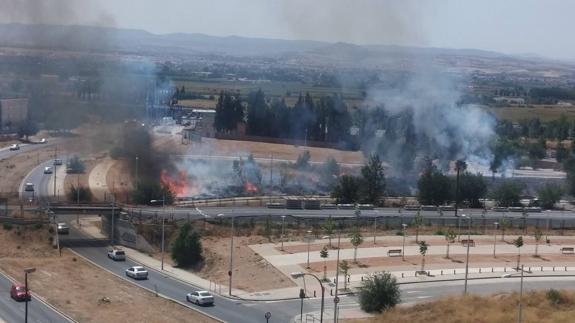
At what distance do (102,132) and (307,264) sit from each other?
116 feet

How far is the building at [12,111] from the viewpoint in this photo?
304 feet

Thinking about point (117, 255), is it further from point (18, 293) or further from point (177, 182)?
point (177, 182)

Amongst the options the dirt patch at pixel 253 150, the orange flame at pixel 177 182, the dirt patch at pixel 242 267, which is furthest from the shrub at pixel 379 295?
the dirt patch at pixel 253 150

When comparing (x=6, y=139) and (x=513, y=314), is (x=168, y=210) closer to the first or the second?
(x=513, y=314)

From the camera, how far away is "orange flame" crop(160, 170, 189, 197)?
6247 centimetres

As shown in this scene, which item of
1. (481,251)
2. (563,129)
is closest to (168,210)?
(481,251)

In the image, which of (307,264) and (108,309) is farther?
(307,264)

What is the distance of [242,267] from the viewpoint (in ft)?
142

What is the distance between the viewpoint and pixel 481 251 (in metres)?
47.8

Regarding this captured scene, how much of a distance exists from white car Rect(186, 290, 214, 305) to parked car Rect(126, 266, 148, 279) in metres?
5.04

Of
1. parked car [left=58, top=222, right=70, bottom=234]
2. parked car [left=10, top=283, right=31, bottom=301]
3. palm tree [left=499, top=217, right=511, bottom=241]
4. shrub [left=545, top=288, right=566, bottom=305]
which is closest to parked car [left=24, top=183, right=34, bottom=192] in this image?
parked car [left=58, top=222, right=70, bottom=234]

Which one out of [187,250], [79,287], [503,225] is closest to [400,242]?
[503,225]

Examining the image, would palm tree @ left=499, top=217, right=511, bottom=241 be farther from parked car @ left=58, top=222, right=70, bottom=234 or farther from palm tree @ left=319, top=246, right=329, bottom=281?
parked car @ left=58, top=222, right=70, bottom=234

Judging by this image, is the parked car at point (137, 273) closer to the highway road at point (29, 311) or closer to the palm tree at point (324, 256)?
the highway road at point (29, 311)
